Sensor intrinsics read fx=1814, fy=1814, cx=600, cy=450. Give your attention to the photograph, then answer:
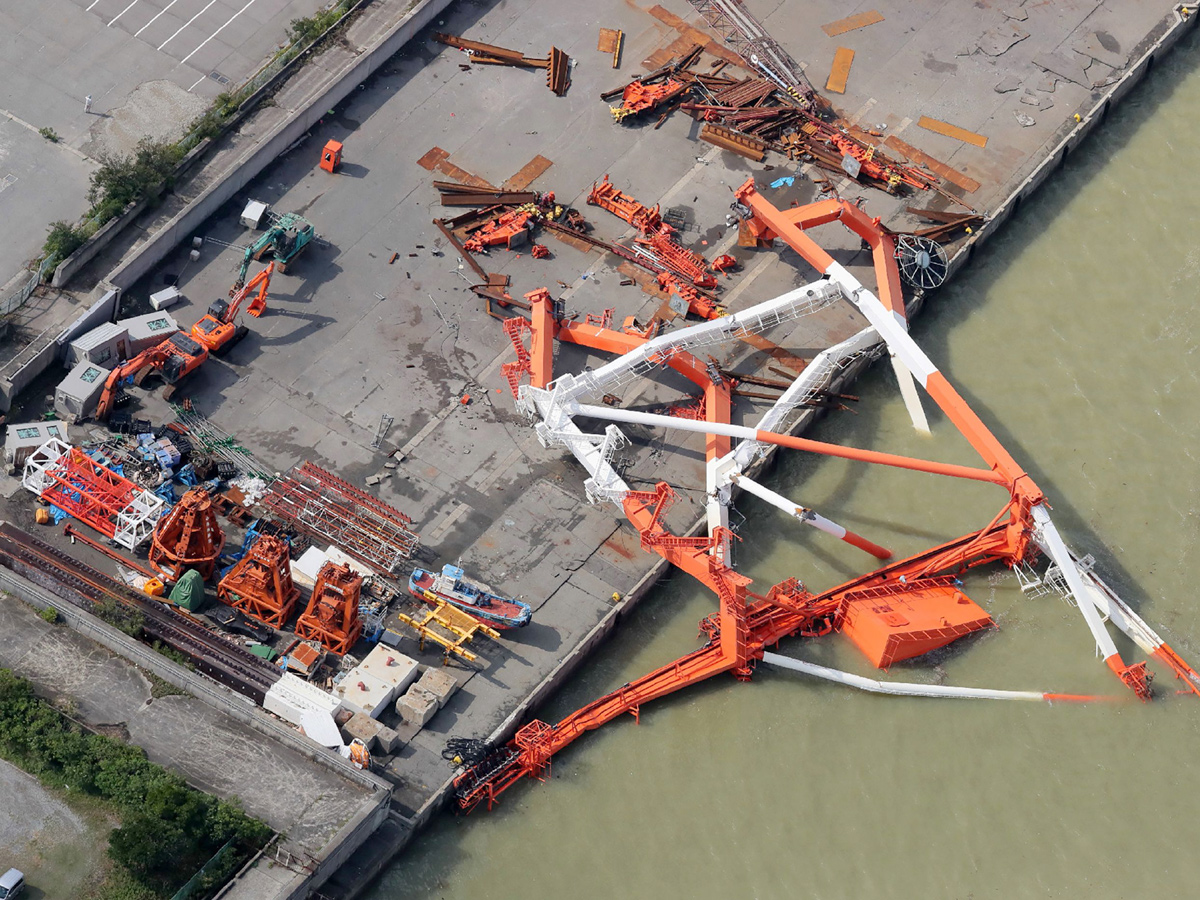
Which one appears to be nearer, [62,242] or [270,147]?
[62,242]

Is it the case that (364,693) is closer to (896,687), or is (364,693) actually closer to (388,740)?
(388,740)

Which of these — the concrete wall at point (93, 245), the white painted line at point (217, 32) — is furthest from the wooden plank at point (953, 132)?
the concrete wall at point (93, 245)

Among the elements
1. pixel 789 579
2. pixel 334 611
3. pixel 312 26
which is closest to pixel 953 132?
pixel 789 579

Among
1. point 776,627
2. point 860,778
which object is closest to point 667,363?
point 776,627

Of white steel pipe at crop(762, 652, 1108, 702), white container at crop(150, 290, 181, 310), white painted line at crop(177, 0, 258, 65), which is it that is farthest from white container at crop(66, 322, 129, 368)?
white steel pipe at crop(762, 652, 1108, 702)

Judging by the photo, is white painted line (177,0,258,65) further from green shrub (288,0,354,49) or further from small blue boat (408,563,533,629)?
small blue boat (408,563,533,629)

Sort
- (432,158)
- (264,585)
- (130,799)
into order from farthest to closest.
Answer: (432,158), (264,585), (130,799)

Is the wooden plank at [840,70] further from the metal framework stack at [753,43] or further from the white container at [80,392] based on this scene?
the white container at [80,392]
